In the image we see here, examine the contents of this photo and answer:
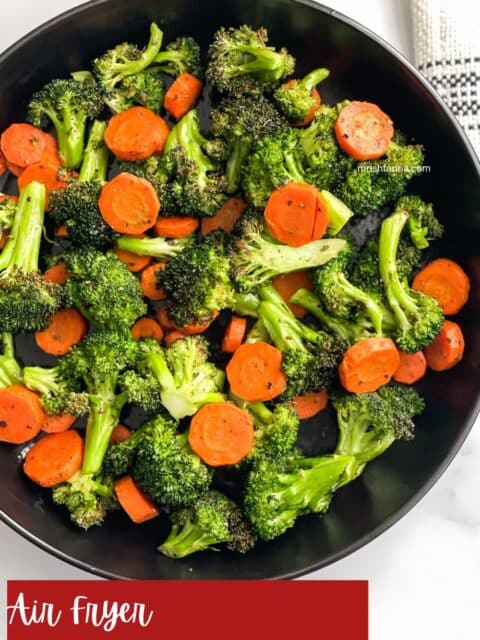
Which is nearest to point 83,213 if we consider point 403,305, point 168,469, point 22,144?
point 22,144

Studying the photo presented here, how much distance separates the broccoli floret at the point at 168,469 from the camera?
269cm

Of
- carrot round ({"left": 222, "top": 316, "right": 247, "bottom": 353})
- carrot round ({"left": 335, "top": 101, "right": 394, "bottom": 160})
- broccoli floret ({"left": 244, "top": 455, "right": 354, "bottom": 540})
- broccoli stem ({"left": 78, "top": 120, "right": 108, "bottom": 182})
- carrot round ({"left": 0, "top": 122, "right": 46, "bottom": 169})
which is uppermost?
carrot round ({"left": 0, "top": 122, "right": 46, "bottom": 169})

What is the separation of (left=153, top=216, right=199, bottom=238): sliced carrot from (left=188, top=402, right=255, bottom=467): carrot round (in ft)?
2.24

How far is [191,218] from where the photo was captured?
2.83 metres

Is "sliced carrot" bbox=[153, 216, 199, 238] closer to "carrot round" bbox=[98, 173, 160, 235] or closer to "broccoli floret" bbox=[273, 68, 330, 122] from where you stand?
"carrot round" bbox=[98, 173, 160, 235]

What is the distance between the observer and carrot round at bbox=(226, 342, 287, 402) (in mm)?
2752

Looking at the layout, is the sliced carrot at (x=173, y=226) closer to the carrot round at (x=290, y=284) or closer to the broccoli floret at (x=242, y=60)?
the carrot round at (x=290, y=284)

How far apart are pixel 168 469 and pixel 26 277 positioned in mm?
896

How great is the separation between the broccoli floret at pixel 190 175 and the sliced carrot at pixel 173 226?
4 centimetres

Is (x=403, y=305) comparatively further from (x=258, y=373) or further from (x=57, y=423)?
(x=57, y=423)

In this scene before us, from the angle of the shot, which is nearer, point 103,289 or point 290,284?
point 103,289

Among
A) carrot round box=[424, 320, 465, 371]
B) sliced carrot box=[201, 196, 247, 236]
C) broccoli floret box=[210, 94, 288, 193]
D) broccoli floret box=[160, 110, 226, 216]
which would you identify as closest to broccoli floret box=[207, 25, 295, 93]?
broccoli floret box=[210, 94, 288, 193]

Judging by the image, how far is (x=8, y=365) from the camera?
2.83 metres

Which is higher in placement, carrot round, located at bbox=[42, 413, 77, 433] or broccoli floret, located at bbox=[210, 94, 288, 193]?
broccoli floret, located at bbox=[210, 94, 288, 193]
